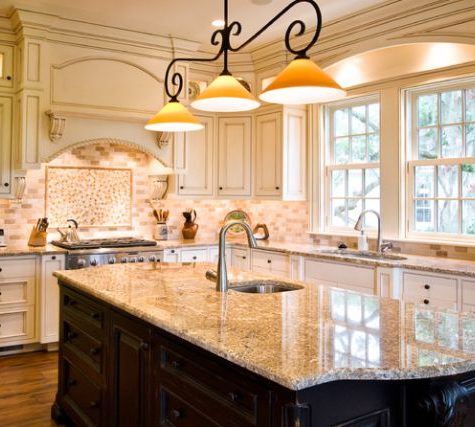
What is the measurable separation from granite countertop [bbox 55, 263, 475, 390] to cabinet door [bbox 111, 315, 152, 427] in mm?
135

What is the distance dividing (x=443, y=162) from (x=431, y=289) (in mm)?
1305

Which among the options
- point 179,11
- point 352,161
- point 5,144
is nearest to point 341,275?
point 352,161

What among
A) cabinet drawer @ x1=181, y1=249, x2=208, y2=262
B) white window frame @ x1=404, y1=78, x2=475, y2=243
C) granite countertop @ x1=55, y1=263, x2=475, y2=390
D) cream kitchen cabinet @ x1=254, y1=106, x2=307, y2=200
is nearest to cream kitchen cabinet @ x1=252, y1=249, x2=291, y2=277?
cabinet drawer @ x1=181, y1=249, x2=208, y2=262

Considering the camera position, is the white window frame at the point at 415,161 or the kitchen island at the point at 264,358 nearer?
the kitchen island at the point at 264,358

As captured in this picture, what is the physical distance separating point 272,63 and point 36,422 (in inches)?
158

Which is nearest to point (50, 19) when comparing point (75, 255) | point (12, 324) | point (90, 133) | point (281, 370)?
point (90, 133)

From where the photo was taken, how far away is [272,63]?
17.6 feet

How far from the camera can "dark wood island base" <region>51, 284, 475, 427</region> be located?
1428mm

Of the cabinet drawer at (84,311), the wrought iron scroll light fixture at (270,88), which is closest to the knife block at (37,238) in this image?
the cabinet drawer at (84,311)

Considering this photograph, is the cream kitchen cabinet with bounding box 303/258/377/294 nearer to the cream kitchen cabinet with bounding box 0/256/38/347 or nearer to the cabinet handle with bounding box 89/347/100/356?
the cabinet handle with bounding box 89/347/100/356

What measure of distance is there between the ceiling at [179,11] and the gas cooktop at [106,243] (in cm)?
205

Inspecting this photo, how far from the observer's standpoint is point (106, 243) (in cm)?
475

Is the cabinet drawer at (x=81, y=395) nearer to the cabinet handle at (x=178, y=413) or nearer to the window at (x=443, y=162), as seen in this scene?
the cabinet handle at (x=178, y=413)

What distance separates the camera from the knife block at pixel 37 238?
459cm
